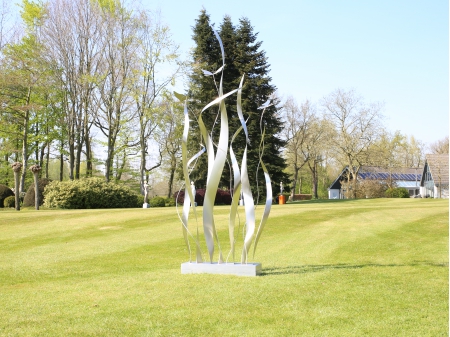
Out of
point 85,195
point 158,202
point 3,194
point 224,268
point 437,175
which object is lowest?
point 224,268

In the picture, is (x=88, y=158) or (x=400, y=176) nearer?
(x=88, y=158)

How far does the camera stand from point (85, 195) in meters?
28.3

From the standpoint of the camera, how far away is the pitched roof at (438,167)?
59.2 m

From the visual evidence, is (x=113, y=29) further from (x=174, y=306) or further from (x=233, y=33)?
(x=174, y=306)

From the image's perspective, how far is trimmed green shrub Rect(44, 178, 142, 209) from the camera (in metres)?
27.5

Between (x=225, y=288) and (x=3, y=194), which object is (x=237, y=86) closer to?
(x=3, y=194)

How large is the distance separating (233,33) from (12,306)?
3683 cm

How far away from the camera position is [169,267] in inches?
359

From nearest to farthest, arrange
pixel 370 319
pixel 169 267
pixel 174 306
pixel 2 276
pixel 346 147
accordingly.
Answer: pixel 370 319, pixel 174 306, pixel 2 276, pixel 169 267, pixel 346 147

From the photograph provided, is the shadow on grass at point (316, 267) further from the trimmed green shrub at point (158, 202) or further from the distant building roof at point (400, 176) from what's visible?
the distant building roof at point (400, 176)

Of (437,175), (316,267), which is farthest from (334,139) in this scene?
(316,267)

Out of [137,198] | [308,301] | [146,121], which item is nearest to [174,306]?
[308,301]

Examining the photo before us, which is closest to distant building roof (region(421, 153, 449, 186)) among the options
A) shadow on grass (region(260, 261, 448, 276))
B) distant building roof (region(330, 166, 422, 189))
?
distant building roof (region(330, 166, 422, 189))

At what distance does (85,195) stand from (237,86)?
15726mm
